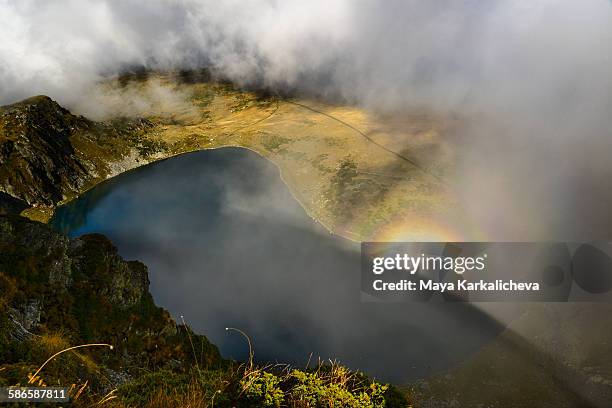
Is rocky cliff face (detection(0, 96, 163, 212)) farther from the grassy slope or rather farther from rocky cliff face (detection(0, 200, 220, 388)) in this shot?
rocky cliff face (detection(0, 200, 220, 388))

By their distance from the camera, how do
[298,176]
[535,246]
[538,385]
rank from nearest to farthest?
[538,385] < [535,246] < [298,176]

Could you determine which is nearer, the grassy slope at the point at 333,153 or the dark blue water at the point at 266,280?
the dark blue water at the point at 266,280

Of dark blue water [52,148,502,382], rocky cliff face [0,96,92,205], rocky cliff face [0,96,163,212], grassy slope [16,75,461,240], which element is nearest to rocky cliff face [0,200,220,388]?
dark blue water [52,148,502,382]

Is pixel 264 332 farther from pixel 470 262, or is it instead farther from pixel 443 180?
pixel 443 180

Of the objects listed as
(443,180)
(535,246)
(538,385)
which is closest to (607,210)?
(535,246)

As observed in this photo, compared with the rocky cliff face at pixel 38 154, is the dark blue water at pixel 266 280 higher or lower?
lower

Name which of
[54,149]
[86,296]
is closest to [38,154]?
[54,149]

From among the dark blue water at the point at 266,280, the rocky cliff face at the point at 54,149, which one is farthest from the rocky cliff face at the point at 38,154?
the dark blue water at the point at 266,280

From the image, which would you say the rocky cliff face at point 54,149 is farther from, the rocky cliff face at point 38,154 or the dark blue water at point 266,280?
the dark blue water at point 266,280
